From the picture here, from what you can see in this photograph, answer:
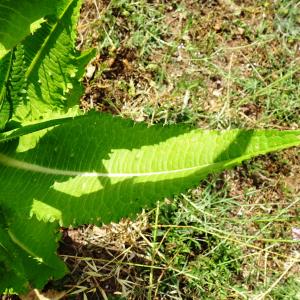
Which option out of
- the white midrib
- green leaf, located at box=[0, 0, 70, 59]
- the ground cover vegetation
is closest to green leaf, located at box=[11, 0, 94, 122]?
the white midrib

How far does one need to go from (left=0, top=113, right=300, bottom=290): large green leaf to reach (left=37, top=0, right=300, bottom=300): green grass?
1109mm

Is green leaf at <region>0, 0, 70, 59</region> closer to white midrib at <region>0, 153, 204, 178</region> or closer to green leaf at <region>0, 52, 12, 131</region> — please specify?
green leaf at <region>0, 52, 12, 131</region>

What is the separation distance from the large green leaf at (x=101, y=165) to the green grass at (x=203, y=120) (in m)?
1.11

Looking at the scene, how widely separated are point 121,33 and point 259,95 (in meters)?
0.76

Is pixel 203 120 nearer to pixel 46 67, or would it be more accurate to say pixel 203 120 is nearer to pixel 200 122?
pixel 200 122

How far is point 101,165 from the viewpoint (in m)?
1.23

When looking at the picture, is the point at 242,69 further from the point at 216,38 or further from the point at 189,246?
the point at 189,246

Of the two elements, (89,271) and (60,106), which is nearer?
(60,106)

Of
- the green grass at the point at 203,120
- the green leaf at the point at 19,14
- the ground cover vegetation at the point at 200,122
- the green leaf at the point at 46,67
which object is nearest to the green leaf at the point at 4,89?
the green leaf at the point at 46,67

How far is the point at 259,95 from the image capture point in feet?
9.02

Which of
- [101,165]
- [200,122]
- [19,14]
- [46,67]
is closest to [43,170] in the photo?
[101,165]

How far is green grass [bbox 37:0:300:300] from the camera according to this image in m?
2.47

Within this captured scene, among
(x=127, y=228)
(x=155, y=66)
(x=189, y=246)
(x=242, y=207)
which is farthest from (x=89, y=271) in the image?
(x=155, y=66)

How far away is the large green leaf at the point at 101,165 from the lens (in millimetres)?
1026
